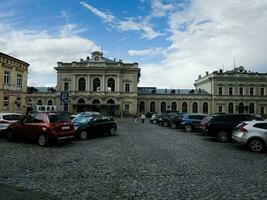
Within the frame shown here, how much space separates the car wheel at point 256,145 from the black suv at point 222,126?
439 cm

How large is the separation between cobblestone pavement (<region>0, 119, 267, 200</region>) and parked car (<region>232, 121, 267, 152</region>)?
48.6 inches

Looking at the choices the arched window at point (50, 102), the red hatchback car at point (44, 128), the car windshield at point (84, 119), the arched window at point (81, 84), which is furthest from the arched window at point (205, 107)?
the red hatchback car at point (44, 128)

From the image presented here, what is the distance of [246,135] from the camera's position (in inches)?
523

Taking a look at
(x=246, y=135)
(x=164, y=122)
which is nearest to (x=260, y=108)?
(x=164, y=122)

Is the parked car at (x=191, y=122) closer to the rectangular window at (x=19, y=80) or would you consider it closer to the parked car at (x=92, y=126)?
the parked car at (x=92, y=126)

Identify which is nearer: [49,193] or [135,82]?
[49,193]

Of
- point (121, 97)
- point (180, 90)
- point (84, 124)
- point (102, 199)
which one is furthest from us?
point (180, 90)

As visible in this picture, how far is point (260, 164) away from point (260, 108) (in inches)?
3005

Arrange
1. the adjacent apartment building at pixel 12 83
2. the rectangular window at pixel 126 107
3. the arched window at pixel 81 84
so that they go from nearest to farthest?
the adjacent apartment building at pixel 12 83
the rectangular window at pixel 126 107
the arched window at pixel 81 84

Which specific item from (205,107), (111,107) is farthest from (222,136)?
(205,107)

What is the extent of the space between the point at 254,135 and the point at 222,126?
463 centimetres

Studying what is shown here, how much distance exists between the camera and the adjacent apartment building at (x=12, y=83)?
112ft

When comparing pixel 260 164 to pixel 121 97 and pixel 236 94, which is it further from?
pixel 236 94

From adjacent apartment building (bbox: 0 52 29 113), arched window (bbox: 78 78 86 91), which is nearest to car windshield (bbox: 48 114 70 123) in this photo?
adjacent apartment building (bbox: 0 52 29 113)
